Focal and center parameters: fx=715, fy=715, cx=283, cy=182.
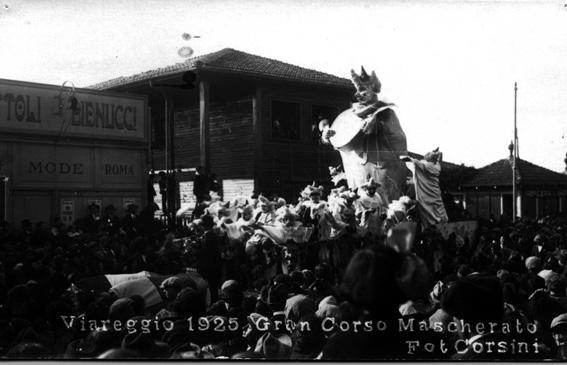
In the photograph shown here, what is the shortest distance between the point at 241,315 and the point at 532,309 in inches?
81.4

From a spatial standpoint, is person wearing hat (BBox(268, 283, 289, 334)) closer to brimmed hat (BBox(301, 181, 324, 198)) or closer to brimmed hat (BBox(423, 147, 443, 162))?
brimmed hat (BBox(301, 181, 324, 198))

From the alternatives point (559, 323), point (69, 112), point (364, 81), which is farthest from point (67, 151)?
point (559, 323)

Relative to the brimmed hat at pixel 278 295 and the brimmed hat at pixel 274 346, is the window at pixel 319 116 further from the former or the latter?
the brimmed hat at pixel 274 346

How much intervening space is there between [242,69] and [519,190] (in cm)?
288

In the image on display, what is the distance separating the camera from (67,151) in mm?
6715

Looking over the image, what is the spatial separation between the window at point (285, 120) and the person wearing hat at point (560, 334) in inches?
117

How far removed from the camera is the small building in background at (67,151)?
651 centimetres

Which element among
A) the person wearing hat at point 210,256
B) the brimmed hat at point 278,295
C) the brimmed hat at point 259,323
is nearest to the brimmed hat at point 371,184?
the person wearing hat at point 210,256

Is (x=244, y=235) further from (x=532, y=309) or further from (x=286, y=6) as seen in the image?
(x=532, y=309)

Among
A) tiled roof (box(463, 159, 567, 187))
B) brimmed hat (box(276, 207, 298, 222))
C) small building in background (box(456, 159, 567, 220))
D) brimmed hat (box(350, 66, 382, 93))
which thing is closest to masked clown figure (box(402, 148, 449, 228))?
small building in background (box(456, 159, 567, 220))

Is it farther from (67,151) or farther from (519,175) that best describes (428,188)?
(67,151)

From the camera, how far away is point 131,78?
685 cm

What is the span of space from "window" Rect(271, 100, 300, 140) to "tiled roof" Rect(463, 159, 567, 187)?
71.2 inches

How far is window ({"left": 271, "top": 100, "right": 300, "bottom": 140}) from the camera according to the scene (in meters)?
6.89
